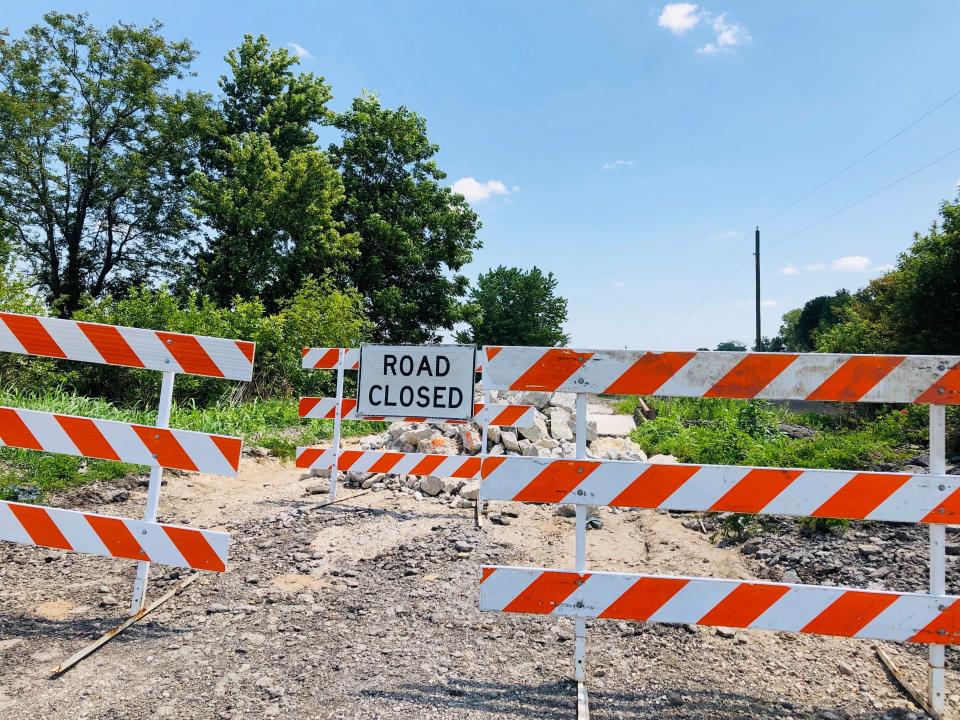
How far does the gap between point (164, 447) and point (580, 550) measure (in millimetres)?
2565

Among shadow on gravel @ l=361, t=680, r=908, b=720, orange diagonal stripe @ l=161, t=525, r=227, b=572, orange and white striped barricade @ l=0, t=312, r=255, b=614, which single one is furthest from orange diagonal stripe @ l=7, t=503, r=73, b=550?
shadow on gravel @ l=361, t=680, r=908, b=720

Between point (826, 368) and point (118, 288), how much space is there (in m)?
34.5

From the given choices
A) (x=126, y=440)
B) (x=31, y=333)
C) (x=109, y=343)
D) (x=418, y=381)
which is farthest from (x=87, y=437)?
(x=418, y=381)

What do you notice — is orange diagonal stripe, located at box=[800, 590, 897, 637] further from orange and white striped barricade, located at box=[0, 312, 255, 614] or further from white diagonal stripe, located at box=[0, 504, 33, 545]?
white diagonal stripe, located at box=[0, 504, 33, 545]

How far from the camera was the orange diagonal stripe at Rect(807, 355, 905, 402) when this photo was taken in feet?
10.0

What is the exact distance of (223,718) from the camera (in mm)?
2721

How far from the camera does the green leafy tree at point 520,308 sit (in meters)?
58.0

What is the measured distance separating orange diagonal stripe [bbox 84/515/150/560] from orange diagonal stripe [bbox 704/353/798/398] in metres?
3.50

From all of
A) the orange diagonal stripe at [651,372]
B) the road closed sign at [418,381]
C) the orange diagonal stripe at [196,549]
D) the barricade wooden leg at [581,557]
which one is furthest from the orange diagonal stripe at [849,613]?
the road closed sign at [418,381]

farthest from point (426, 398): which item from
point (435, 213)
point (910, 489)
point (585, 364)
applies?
point (435, 213)

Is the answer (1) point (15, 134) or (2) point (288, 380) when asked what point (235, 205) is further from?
(2) point (288, 380)

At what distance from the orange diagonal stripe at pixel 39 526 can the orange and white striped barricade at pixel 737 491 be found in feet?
9.00

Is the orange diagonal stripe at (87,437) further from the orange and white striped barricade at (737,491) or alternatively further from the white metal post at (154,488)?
the orange and white striped barricade at (737,491)

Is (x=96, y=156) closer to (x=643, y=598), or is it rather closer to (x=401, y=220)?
(x=401, y=220)
